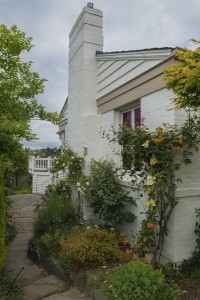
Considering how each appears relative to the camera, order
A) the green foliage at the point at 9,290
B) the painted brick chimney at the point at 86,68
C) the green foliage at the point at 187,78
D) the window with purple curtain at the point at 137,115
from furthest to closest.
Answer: the painted brick chimney at the point at 86,68 < the window with purple curtain at the point at 137,115 < the green foliage at the point at 9,290 < the green foliage at the point at 187,78

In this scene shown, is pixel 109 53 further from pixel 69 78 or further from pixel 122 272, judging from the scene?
pixel 122 272

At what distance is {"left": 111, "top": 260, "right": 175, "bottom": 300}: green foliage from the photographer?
282 centimetres

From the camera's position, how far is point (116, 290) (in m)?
3.00

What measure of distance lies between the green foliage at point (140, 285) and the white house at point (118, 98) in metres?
1.26

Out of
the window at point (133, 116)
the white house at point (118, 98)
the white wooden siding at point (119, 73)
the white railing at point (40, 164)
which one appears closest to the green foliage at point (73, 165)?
the white house at point (118, 98)

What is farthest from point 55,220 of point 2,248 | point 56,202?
point 2,248

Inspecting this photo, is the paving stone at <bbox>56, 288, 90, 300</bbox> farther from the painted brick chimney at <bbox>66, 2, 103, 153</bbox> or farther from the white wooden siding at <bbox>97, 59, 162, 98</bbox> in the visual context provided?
the white wooden siding at <bbox>97, 59, 162, 98</bbox>

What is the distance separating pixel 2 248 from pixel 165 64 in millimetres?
3868

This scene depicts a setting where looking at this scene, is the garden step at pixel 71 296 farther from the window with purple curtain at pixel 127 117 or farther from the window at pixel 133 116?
the window with purple curtain at pixel 127 117

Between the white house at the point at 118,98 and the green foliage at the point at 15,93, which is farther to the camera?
the green foliage at the point at 15,93

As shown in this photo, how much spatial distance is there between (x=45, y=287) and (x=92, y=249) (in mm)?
902

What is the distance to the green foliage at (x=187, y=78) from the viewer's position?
3049mm

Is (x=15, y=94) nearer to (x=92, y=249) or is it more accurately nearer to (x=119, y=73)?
(x=119, y=73)

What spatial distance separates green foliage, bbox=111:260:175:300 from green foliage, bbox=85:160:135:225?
2.04 metres
